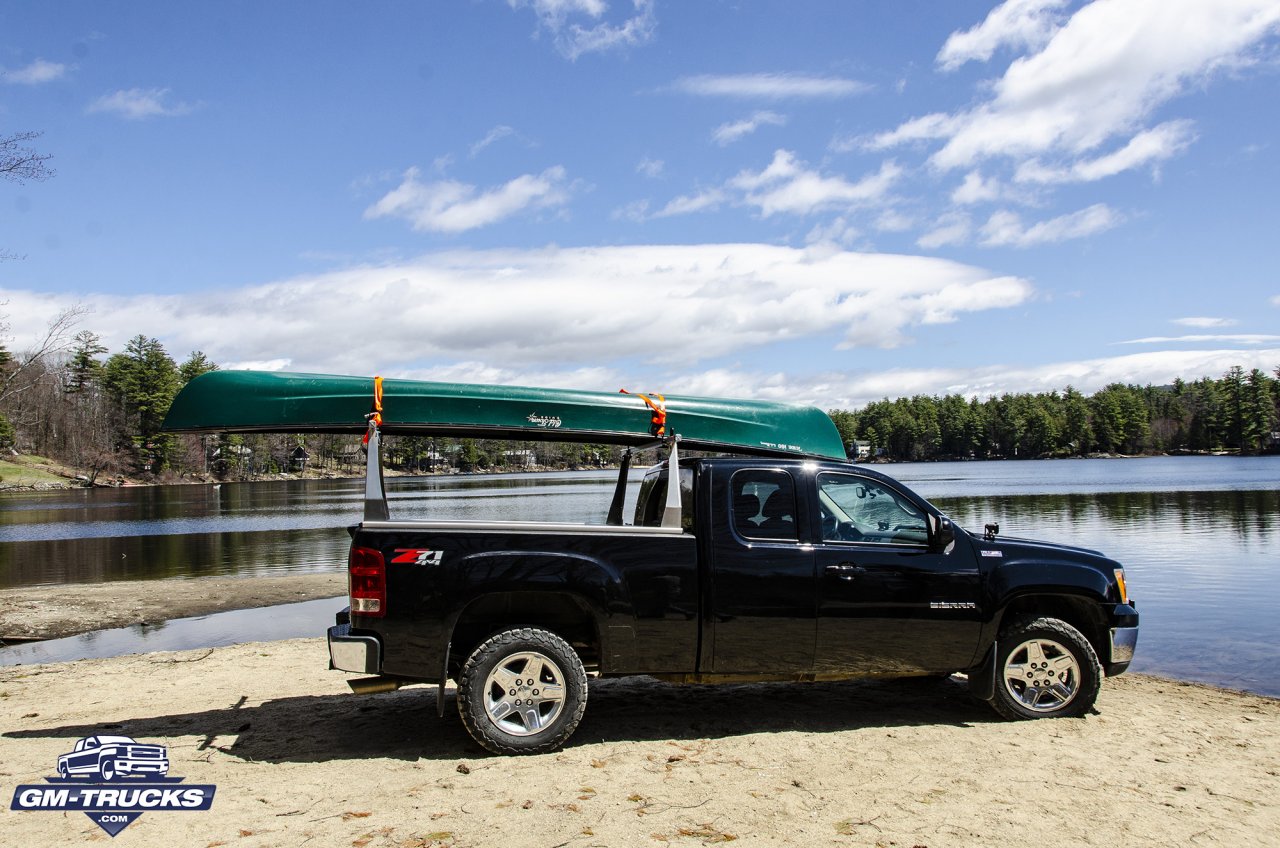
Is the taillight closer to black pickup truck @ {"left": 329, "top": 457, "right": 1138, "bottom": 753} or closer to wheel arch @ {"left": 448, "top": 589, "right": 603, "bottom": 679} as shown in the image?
black pickup truck @ {"left": 329, "top": 457, "right": 1138, "bottom": 753}

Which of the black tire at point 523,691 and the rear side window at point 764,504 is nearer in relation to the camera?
the black tire at point 523,691

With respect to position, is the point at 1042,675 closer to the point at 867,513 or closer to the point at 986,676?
the point at 986,676

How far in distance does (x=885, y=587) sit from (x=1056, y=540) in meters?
21.0

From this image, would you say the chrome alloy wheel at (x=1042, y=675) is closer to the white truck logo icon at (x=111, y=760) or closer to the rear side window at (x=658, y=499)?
the rear side window at (x=658, y=499)

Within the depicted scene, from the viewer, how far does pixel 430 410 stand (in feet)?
20.9

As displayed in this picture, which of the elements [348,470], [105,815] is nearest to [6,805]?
[105,815]

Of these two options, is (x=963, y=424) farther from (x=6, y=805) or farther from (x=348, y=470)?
(x=6, y=805)

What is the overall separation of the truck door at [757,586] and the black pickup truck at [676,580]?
0.05 ft

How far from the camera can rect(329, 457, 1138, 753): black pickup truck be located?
19.6 feet

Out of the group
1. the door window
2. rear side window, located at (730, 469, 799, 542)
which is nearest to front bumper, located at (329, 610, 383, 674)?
rear side window, located at (730, 469, 799, 542)

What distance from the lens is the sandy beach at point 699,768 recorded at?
15.5 feet

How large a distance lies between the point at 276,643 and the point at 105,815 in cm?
683

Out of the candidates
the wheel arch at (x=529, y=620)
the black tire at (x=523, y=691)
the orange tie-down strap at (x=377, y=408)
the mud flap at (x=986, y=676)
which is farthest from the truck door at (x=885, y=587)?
the orange tie-down strap at (x=377, y=408)

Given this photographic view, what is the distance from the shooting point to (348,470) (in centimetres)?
12075
